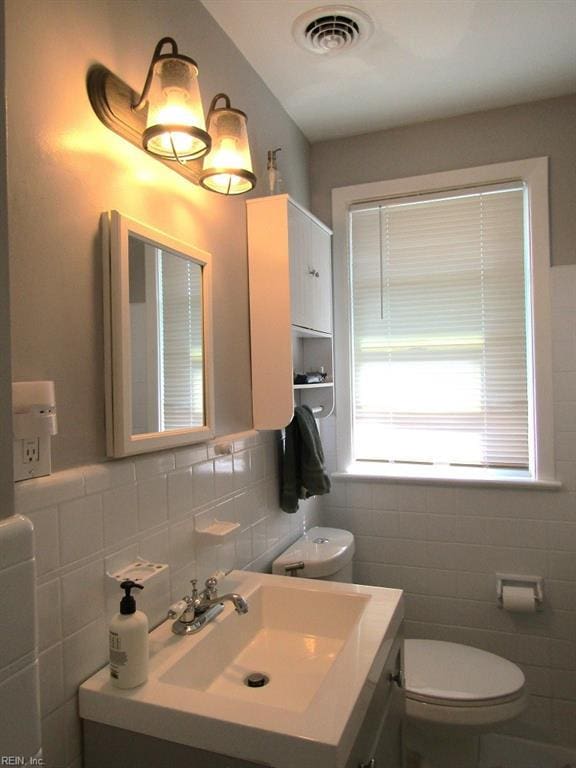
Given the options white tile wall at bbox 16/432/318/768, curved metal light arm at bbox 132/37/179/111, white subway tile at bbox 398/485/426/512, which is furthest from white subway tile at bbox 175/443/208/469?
white subway tile at bbox 398/485/426/512

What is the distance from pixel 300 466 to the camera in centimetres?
201

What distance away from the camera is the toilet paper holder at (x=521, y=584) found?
2.10 meters

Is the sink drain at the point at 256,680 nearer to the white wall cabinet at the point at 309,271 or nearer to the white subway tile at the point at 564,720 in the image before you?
the white wall cabinet at the point at 309,271

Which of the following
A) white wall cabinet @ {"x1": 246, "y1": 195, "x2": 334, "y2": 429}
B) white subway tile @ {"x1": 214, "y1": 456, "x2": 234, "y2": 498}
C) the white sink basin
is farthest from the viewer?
white wall cabinet @ {"x1": 246, "y1": 195, "x2": 334, "y2": 429}

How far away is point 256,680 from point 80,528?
0.60 m

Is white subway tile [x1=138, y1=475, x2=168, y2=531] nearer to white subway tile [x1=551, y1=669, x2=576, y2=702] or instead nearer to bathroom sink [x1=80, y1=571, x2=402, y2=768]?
bathroom sink [x1=80, y1=571, x2=402, y2=768]

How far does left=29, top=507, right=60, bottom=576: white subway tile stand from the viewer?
3.00ft

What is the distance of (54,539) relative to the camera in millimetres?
949

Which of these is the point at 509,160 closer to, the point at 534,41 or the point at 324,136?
the point at 534,41

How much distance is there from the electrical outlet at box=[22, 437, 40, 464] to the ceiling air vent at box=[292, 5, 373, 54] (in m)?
1.53

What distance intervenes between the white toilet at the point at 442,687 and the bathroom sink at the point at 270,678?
338 millimetres

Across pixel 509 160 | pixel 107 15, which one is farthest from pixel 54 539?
pixel 509 160

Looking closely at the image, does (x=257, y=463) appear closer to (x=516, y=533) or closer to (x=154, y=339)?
(x=154, y=339)

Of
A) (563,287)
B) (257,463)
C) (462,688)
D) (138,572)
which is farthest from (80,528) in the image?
(563,287)
